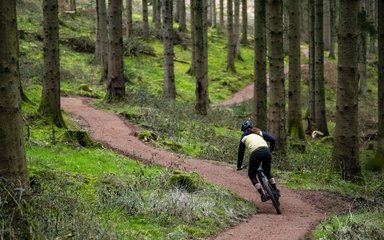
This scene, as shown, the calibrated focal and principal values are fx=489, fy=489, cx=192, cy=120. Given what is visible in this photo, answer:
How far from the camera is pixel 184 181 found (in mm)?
10477

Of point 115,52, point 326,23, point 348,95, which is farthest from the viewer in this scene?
point 326,23

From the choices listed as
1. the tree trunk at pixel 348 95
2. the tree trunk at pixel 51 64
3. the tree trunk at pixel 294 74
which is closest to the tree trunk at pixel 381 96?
the tree trunk at pixel 348 95

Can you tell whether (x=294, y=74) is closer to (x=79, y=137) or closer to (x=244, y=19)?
(x=79, y=137)

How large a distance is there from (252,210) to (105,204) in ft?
11.6

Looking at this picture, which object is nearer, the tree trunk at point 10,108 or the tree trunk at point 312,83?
the tree trunk at point 10,108

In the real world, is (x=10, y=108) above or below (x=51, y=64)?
above

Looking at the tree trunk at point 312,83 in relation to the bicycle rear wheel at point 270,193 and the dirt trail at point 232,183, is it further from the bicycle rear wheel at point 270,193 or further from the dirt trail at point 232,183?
the bicycle rear wheel at point 270,193

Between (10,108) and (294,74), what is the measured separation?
16.4m

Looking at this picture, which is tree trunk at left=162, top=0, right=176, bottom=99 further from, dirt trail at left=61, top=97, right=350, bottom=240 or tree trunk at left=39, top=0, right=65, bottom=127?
tree trunk at left=39, top=0, right=65, bottom=127

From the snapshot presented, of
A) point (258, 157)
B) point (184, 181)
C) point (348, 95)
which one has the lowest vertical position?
point (184, 181)

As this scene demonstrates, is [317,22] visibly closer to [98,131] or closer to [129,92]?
[129,92]

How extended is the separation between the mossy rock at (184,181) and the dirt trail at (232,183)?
1403 mm

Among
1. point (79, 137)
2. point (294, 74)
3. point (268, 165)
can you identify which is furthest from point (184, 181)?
point (294, 74)

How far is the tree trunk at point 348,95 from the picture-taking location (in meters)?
13.8
